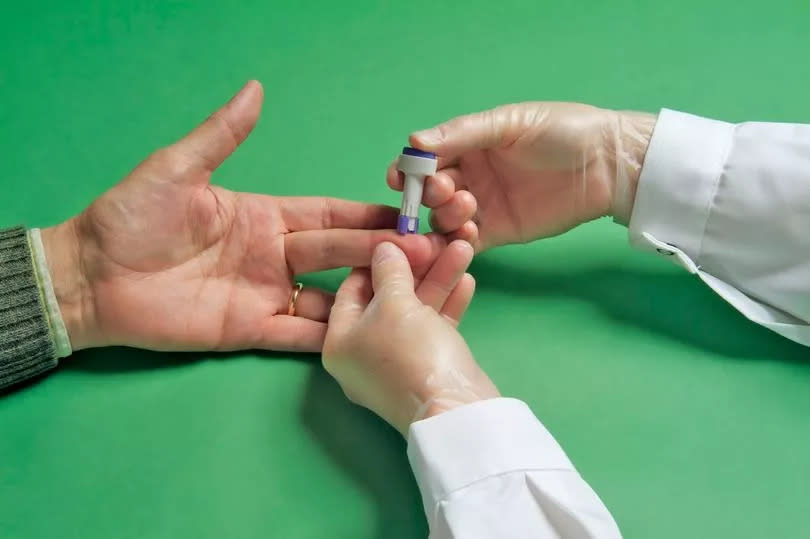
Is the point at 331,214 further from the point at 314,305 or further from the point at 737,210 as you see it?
the point at 737,210

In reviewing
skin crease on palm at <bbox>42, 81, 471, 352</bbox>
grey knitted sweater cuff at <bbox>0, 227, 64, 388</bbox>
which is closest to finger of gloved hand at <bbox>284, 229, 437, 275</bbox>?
skin crease on palm at <bbox>42, 81, 471, 352</bbox>

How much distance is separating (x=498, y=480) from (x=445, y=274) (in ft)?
1.02

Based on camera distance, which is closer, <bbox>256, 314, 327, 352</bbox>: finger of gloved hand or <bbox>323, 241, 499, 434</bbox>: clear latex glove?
<bbox>323, 241, 499, 434</bbox>: clear latex glove

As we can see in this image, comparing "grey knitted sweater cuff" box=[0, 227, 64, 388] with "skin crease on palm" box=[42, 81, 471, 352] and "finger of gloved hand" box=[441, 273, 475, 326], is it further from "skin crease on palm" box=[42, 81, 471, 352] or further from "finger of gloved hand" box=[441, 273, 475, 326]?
"finger of gloved hand" box=[441, 273, 475, 326]

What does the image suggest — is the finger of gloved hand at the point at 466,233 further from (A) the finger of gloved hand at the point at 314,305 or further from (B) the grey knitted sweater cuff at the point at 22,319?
(B) the grey knitted sweater cuff at the point at 22,319

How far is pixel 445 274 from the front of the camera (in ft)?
2.98

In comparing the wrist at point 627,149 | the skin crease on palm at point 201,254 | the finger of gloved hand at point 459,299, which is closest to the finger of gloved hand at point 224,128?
the skin crease on palm at point 201,254

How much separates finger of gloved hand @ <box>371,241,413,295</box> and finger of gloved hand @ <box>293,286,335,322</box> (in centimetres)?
10

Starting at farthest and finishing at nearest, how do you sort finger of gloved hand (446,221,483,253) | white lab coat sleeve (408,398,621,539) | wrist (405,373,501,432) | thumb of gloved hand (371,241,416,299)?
finger of gloved hand (446,221,483,253) → thumb of gloved hand (371,241,416,299) → wrist (405,373,501,432) → white lab coat sleeve (408,398,621,539)

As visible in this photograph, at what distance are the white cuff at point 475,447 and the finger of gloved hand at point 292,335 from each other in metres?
0.25

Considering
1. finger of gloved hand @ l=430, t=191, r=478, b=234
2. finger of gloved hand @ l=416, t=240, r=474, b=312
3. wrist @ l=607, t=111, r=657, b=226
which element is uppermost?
wrist @ l=607, t=111, r=657, b=226

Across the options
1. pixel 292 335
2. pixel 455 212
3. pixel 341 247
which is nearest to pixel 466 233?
pixel 455 212

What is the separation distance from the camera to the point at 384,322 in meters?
0.81

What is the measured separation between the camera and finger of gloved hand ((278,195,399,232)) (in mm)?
990
